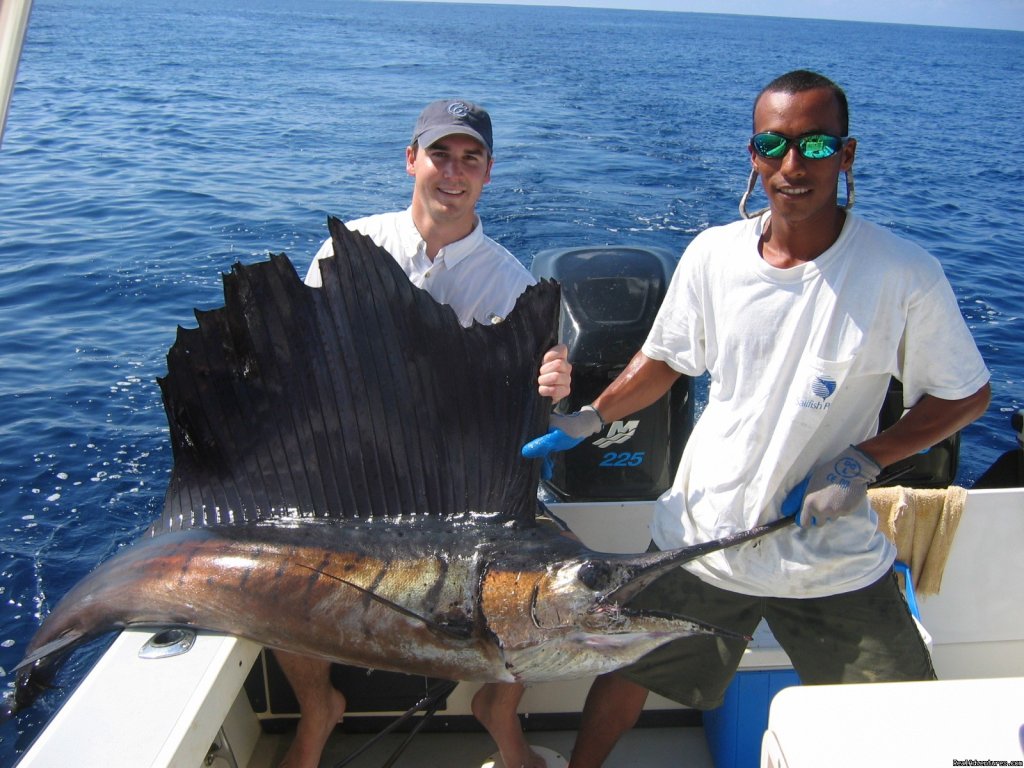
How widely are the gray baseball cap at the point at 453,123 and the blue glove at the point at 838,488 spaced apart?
42.2 inches

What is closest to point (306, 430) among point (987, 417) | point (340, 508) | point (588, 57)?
point (340, 508)

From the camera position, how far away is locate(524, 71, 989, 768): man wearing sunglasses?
5.36 feet

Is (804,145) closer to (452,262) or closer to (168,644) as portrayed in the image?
(452,262)

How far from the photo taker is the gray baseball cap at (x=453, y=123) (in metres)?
2.07

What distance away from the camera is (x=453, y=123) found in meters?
→ 2.08

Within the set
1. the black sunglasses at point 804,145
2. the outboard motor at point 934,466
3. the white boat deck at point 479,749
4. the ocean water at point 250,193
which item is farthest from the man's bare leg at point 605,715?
the ocean water at point 250,193

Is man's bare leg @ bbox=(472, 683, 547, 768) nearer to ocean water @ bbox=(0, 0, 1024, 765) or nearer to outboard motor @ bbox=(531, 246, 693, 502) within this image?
outboard motor @ bbox=(531, 246, 693, 502)

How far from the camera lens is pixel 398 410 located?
177 cm

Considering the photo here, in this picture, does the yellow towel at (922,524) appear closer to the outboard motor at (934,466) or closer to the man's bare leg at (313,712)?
the outboard motor at (934,466)

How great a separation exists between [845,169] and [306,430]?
Result: 1.16 m

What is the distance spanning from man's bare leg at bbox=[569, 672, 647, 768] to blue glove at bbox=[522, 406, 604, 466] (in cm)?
56

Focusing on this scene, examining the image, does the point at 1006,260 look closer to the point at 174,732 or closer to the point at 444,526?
the point at 444,526

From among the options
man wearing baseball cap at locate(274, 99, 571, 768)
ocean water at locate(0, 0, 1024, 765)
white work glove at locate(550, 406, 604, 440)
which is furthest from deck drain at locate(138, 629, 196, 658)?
ocean water at locate(0, 0, 1024, 765)

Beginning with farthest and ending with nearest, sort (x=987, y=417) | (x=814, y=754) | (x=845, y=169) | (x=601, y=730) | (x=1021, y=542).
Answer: (x=987, y=417)
(x=1021, y=542)
(x=601, y=730)
(x=845, y=169)
(x=814, y=754)
